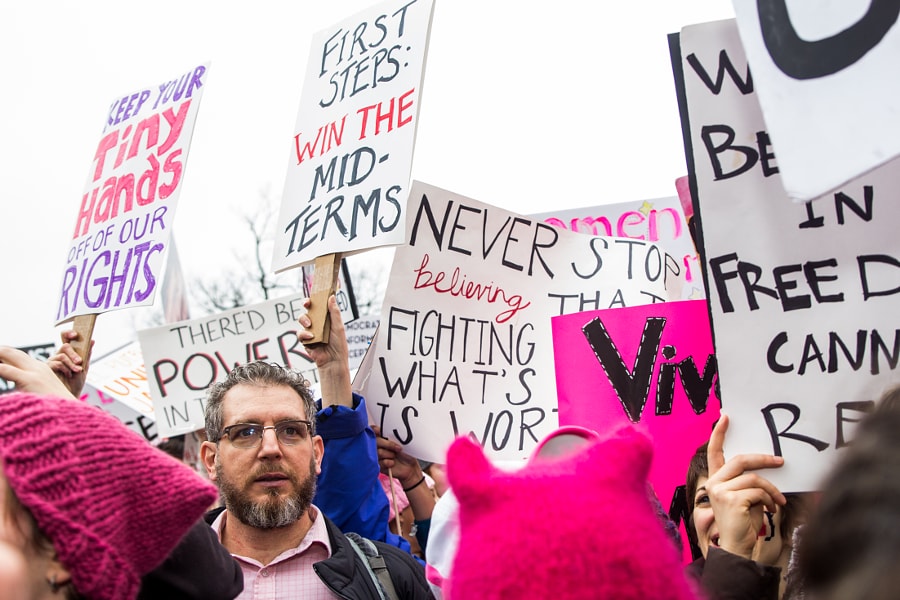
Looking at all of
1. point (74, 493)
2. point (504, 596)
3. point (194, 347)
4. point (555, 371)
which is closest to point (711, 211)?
point (555, 371)

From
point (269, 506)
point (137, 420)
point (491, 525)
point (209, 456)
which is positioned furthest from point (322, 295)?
point (137, 420)

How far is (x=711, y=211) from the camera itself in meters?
2.13

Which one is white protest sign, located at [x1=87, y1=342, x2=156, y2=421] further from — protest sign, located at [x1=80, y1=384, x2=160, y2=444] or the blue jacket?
the blue jacket

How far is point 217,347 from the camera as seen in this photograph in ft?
19.1

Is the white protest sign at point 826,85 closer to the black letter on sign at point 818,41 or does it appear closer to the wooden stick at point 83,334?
the black letter on sign at point 818,41

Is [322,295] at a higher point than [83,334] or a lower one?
higher

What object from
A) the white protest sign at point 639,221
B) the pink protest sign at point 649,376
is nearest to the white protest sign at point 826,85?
the pink protest sign at point 649,376

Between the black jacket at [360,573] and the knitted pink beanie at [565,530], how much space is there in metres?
1.23

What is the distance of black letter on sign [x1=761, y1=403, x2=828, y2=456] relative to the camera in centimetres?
194

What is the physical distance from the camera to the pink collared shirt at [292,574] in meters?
2.31

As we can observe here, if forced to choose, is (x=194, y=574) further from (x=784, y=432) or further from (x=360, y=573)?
(x=784, y=432)

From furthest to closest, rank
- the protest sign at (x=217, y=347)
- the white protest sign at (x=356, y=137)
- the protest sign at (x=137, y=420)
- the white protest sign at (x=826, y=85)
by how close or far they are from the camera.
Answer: the protest sign at (x=137, y=420)
the protest sign at (x=217, y=347)
the white protest sign at (x=356, y=137)
the white protest sign at (x=826, y=85)

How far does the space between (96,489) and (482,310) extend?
231 centimetres

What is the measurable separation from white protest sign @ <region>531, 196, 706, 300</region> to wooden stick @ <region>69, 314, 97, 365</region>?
10.2ft
